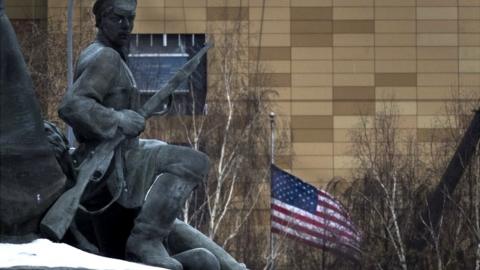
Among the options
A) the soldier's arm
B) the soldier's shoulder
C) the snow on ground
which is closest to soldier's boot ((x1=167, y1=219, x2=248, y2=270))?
the soldier's arm

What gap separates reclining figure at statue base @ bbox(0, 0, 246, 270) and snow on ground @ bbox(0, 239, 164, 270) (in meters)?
0.30

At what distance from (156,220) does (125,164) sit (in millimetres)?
471

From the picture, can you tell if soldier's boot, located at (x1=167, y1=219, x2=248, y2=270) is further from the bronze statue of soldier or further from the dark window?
the dark window

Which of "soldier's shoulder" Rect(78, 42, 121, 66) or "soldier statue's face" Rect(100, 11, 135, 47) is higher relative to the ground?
"soldier statue's face" Rect(100, 11, 135, 47)

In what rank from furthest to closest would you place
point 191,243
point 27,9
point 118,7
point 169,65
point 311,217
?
point 169,65
point 27,9
point 311,217
point 191,243
point 118,7

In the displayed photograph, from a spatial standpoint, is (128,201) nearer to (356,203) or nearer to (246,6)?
(356,203)

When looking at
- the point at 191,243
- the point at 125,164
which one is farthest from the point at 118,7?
the point at 191,243

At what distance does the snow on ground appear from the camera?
1577cm

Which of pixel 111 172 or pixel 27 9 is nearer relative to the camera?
pixel 111 172

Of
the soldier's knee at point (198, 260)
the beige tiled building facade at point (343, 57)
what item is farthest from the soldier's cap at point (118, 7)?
the beige tiled building facade at point (343, 57)

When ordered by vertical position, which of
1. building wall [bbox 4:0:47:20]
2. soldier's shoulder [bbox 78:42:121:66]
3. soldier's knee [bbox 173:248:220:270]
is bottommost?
soldier's knee [bbox 173:248:220:270]

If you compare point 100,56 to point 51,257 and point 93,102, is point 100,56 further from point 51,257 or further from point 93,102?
point 51,257

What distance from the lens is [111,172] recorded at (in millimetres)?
17141

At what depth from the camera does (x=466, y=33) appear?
67.4 meters
